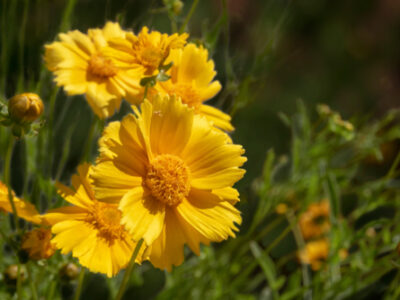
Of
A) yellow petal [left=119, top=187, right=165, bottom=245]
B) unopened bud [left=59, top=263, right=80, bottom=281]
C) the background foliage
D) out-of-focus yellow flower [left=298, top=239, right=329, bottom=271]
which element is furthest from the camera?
out-of-focus yellow flower [left=298, top=239, right=329, bottom=271]

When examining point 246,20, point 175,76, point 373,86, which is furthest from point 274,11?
point 373,86

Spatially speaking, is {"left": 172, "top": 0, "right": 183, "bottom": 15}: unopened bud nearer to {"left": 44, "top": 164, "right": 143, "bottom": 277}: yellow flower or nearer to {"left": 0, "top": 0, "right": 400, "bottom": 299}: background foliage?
{"left": 0, "top": 0, "right": 400, "bottom": 299}: background foliage

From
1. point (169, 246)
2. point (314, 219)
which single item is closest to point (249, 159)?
point (314, 219)

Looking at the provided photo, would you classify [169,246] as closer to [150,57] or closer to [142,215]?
[142,215]

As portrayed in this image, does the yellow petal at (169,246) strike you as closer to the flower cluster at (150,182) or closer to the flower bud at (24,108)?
the flower cluster at (150,182)

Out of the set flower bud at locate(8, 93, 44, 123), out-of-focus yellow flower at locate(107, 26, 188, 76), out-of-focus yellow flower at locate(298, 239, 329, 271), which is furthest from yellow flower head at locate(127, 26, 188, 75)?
out-of-focus yellow flower at locate(298, 239, 329, 271)

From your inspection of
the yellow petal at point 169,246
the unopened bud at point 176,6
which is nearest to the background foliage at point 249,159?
the unopened bud at point 176,6
